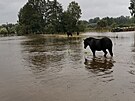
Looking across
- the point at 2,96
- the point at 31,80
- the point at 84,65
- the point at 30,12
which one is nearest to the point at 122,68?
the point at 84,65

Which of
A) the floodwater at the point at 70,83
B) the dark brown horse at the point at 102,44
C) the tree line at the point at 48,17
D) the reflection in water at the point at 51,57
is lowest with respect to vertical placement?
the reflection in water at the point at 51,57

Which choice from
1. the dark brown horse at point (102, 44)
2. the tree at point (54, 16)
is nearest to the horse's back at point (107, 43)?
the dark brown horse at point (102, 44)

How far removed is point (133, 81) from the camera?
932 cm

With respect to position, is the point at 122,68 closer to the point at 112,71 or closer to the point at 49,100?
the point at 112,71

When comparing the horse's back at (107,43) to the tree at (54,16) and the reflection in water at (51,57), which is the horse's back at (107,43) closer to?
the reflection in water at (51,57)

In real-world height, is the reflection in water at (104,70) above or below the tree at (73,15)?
below

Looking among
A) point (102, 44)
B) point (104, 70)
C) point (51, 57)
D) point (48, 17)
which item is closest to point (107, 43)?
point (102, 44)

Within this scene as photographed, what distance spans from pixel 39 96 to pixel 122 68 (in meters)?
5.33

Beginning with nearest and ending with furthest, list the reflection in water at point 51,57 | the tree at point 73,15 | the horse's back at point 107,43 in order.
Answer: the reflection in water at point 51,57 → the horse's back at point 107,43 → the tree at point 73,15

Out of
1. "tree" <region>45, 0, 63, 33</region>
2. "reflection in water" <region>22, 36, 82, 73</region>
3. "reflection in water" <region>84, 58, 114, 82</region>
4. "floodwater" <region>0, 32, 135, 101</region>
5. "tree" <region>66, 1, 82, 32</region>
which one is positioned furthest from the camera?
"tree" <region>45, 0, 63, 33</region>

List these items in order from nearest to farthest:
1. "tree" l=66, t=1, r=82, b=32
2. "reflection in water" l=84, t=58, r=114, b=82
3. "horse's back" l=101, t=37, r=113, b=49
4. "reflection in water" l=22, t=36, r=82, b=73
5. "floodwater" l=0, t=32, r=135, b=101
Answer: "floodwater" l=0, t=32, r=135, b=101 < "reflection in water" l=84, t=58, r=114, b=82 < "reflection in water" l=22, t=36, r=82, b=73 < "horse's back" l=101, t=37, r=113, b=49 < "tree" l=66, t=1, r=82, b=32

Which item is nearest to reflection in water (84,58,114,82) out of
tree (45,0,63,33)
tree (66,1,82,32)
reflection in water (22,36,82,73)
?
reflection in water (22,36,82,73)

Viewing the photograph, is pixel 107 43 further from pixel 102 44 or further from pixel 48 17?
pixel 48 17

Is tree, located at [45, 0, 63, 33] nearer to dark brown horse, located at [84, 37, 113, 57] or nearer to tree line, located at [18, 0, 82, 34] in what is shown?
tree line, located at [18, 0, 82, 34]
